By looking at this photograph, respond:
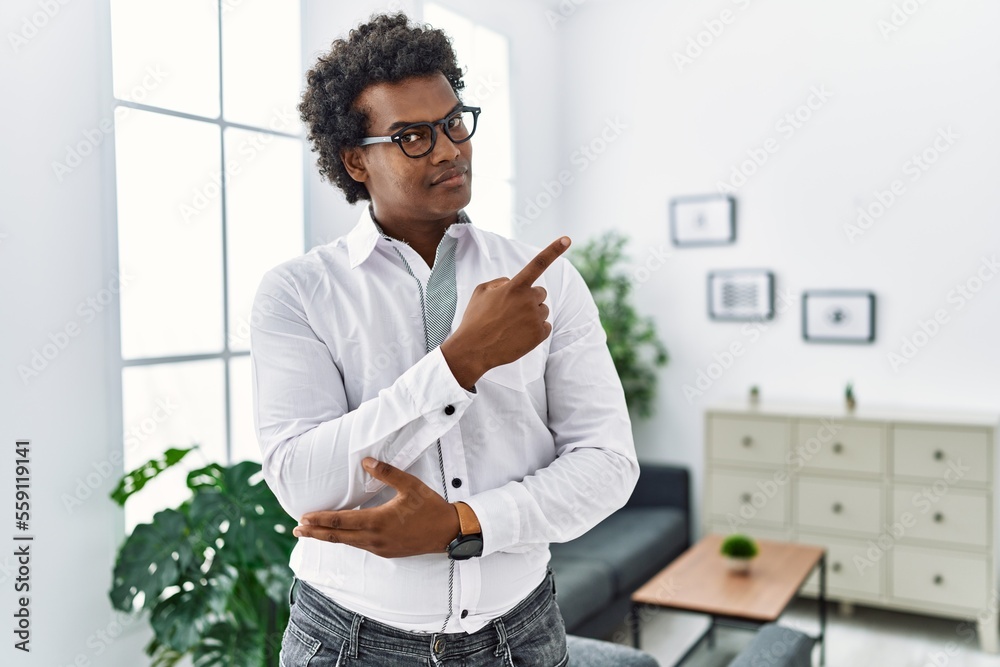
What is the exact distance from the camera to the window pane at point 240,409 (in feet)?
9.32

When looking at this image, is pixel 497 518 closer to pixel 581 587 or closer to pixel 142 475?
pixel 142 475

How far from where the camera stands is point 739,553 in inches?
129

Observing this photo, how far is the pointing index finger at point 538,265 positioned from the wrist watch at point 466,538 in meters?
0.28

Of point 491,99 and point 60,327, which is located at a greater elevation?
point 491,99

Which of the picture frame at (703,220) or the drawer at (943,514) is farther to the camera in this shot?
the picture frame at (703,220)

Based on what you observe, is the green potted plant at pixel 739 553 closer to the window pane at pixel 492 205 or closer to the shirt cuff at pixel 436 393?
the window pane at pixel 492 205

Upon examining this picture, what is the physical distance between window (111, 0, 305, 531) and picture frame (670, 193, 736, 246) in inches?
90.1

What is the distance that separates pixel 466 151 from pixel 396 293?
0.72 feet

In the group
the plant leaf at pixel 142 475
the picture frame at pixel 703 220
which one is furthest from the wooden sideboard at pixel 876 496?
the plant leaf at pixel 142 475

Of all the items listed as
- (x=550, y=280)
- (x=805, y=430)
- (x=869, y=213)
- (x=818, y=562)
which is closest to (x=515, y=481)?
(x=550, y=280)

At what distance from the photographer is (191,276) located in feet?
8.84

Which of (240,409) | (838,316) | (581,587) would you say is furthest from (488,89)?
(581,587)

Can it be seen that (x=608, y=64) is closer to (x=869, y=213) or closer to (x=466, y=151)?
(x=869, y=213)

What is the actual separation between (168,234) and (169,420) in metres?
0.59
